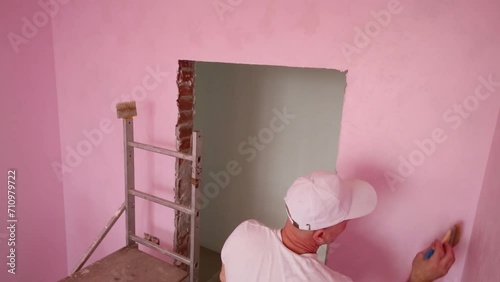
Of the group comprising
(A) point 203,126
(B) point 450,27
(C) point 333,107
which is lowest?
(A) point 203,126

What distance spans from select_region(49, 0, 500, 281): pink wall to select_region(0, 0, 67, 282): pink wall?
2.44 ft

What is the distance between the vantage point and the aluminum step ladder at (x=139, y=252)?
1582mm

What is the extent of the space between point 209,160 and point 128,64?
1.29 meters

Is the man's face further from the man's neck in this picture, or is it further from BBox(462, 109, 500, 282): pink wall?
BBox(462, 109, 500, 282): pink wall

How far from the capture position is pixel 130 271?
5.46 ft

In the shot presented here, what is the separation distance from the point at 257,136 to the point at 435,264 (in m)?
1.78

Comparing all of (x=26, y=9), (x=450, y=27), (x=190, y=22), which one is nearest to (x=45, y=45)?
(x=26, y=9)

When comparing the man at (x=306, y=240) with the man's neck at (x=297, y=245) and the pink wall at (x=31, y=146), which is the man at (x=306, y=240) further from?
the pink wall at (x=31, y=146)

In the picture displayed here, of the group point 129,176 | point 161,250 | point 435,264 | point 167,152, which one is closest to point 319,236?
point 435,264

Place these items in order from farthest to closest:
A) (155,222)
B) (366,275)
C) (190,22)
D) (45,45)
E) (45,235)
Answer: (45,235)
(45,45)
(155,222)
(190,22)
(366,275)

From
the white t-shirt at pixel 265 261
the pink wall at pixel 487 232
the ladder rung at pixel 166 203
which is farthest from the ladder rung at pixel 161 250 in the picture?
the pink wall at pixel 487 232

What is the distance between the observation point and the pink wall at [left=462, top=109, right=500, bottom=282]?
2.87 ft

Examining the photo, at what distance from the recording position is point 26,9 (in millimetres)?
1997

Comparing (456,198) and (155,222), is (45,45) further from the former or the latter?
(456,198)
